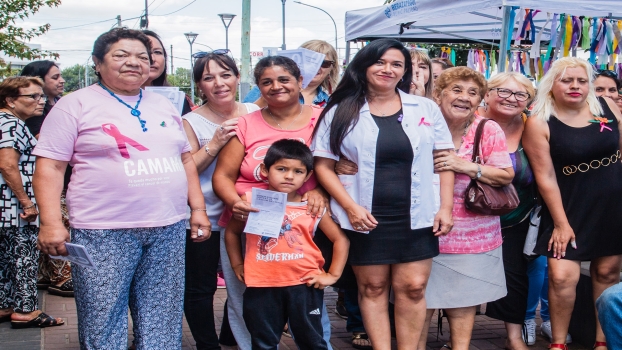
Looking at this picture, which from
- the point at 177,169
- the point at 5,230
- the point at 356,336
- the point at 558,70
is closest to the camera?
the point at 177,169

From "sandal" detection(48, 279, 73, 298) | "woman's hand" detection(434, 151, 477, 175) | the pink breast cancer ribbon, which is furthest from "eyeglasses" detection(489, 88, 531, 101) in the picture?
"sandal" detection(48, 279, 73, 298)

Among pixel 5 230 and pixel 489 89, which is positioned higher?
pixel 489 89

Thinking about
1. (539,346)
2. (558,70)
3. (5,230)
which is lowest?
(539,346)

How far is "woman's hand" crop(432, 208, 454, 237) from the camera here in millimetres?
3624

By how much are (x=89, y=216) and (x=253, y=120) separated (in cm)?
104

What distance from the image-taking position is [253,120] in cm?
360

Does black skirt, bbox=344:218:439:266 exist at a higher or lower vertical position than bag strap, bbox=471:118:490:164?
lower

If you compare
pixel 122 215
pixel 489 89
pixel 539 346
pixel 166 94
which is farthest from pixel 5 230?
pixel 539 346

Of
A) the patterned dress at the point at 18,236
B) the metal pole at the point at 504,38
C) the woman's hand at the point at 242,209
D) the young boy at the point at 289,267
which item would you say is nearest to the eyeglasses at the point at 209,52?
the young boy at the point at 289,267

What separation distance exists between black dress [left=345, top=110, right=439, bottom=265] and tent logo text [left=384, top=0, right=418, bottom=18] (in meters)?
4.29

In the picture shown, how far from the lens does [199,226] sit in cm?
345

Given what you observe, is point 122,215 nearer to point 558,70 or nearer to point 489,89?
point 489,89

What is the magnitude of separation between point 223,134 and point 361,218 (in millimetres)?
875

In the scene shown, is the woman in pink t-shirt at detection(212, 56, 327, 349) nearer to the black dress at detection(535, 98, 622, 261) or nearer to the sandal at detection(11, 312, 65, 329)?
the black dress at detection(535, 98, 622, 261)
